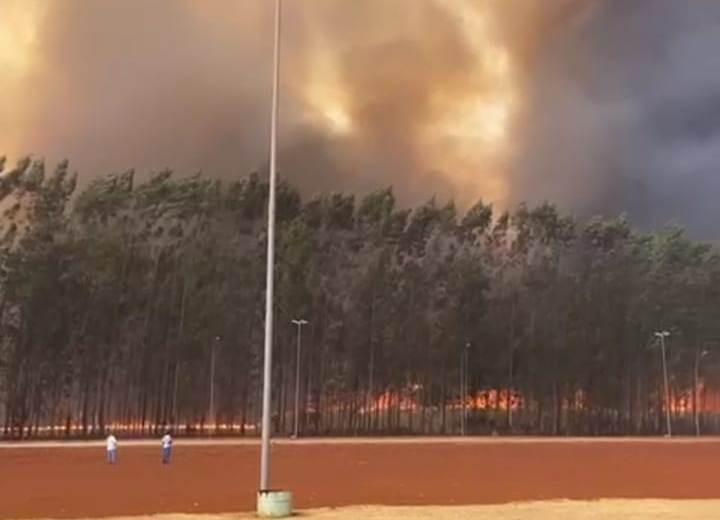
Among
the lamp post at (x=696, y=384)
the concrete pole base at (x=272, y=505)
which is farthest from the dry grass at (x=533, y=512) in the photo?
the lamp post at (x=696, y=384)

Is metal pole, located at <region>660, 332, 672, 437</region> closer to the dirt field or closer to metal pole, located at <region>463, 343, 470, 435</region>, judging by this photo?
metal pole, located at <region>463, 343, 470, 435</region>

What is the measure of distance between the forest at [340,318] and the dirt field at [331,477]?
93.0 ft

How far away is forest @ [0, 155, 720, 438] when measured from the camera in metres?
86.1

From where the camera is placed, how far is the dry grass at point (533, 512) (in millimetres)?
22000

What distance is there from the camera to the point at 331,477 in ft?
124

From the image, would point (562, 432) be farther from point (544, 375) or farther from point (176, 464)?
point (176, 464)

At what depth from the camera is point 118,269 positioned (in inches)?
3538

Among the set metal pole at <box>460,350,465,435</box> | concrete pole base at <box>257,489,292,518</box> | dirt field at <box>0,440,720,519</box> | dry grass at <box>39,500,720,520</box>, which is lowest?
dirt field at <box>0,440,720,519</box>

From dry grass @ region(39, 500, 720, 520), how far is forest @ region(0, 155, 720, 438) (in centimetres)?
6144

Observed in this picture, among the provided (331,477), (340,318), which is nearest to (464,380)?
(340,318)

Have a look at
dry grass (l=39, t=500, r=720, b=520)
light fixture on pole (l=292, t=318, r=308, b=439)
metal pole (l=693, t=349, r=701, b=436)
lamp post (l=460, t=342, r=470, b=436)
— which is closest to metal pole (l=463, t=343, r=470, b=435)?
lamp post (l=460, t=342, r=470, b=436)

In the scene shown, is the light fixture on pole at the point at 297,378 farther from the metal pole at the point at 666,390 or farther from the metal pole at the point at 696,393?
the metal pole at the point at 696,393

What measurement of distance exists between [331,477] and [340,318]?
66.5 m

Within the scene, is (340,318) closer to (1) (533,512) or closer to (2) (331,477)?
(2) (331,477)
